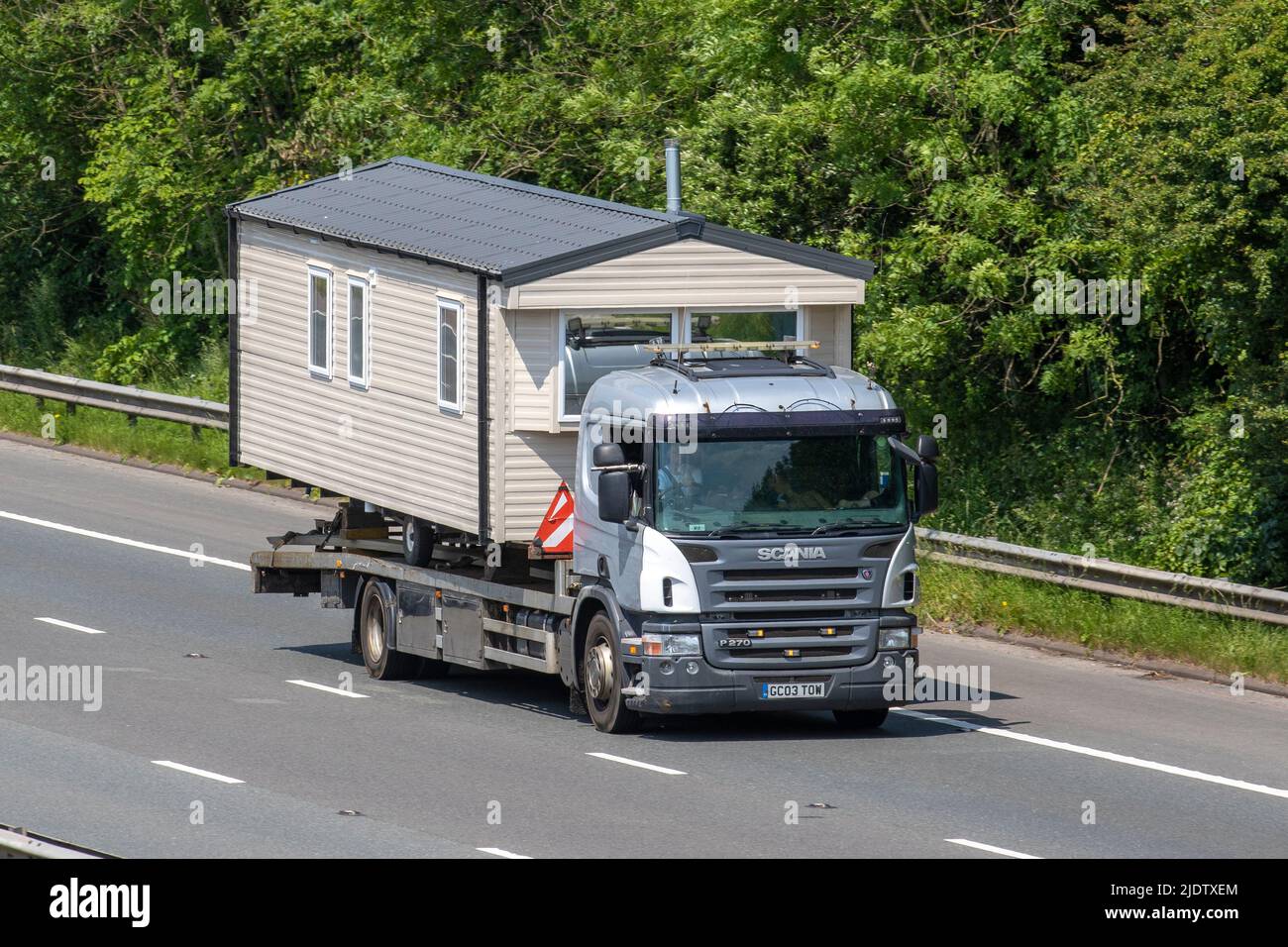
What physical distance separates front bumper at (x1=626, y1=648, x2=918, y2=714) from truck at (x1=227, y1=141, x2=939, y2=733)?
0.05ft

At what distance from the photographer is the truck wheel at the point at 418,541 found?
62.7 feet

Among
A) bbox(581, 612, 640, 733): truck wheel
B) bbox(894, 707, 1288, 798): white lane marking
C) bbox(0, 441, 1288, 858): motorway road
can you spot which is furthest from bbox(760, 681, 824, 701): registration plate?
bbox(894, 707, 1288, 798): white lane marking

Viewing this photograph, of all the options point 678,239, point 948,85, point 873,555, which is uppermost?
point 948,85

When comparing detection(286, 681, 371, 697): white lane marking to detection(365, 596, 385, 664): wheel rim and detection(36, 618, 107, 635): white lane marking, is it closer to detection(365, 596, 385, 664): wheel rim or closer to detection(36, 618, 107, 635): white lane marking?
detection(365, 596, 385, 664): wheel rim

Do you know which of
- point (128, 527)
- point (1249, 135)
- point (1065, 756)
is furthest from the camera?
point (128, 527)

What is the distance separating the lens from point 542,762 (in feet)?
51.3

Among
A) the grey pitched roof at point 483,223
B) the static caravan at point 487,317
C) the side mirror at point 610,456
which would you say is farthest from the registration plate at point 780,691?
the grey pitched roof at point 483,223

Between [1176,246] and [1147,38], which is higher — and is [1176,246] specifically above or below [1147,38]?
below

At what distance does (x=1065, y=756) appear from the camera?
16.2 meters

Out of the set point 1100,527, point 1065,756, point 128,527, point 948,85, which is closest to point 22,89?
point 128,527

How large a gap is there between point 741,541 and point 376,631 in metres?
4.92

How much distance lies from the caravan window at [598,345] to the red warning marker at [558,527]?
0.62 m

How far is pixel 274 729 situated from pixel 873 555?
4.56 m
